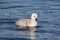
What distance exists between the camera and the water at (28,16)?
1703 cm

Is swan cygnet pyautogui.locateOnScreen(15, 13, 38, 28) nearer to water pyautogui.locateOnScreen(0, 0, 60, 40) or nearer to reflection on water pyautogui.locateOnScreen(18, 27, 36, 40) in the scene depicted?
water pyautogui.locateOnScreen(0, 0, 60, 40)

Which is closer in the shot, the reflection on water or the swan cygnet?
the reflection on water

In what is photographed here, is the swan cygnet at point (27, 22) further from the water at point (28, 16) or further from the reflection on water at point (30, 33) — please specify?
the reflection on water at point (30, 33)

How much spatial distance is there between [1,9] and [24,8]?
147 cm

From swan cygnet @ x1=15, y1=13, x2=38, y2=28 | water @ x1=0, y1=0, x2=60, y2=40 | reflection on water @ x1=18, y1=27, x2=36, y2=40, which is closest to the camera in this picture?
reflection on water @ x1=18, y1=27, x2=36, y2=40

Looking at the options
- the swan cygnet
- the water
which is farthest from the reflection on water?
the swan cygnet

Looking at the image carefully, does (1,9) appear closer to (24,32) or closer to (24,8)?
(24,8)

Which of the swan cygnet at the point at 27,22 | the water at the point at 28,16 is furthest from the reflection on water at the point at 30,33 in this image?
the swan cygnet at the point at 27,22

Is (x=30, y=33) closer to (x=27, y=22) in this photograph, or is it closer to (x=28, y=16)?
(x=27, y=22)

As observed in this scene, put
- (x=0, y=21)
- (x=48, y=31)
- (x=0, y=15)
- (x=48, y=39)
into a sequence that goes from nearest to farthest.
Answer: (x=48, y=39) < (x=48, y=31) < (x=0, y=21) < (x=0, y=15)

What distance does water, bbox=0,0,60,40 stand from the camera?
55.9 feet

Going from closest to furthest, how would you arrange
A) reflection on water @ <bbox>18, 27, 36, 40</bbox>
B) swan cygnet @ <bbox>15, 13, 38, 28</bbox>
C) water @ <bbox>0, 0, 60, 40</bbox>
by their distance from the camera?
reflection on water @ <bbox>18, 27, 36, 40</bbox> → water @ <bbox>0, 0, 60, 40</bbox> → swan cygnet @ <bbox>15, 13, 38, 28</bbox>

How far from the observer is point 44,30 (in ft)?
58.2

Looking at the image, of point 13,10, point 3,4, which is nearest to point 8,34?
point 13,10
